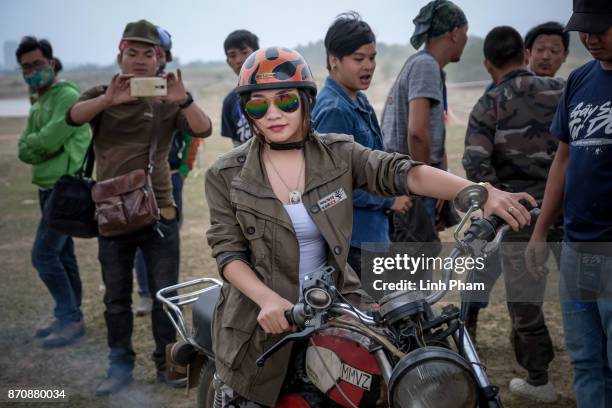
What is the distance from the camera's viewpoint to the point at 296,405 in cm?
254

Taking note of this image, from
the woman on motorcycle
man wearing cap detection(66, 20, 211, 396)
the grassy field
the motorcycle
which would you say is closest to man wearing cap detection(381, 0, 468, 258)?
the grassy field

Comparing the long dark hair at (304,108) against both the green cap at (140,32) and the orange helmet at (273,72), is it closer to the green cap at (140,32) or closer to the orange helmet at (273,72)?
the orange helmet at (273,72)

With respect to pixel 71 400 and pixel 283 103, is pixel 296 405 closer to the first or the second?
pixel 283 103

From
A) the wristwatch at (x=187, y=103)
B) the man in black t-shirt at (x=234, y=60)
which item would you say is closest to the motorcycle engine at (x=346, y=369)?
the wristwatch at (x=187, y=103)

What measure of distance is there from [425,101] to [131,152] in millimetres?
2058

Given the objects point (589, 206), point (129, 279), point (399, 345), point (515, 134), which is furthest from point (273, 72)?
point (129, 279)

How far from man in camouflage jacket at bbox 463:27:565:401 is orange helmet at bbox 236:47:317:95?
2079 mm

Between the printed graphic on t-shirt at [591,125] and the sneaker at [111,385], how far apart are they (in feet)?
11.1

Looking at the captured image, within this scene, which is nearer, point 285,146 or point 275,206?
point 275,206

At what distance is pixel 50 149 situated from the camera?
5324 millimetres

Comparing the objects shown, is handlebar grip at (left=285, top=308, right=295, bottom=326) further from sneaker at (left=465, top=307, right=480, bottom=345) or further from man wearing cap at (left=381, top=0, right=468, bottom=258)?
sneaker at (left=465, top=307, right=480, bottom=345)

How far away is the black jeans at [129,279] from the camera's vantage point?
4559 mm

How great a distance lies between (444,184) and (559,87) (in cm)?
234

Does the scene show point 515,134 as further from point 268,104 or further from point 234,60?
point 234,60
